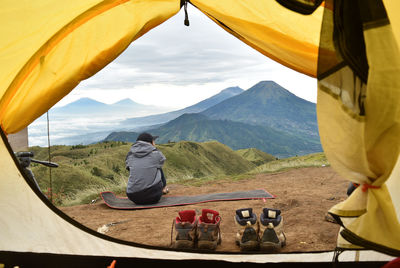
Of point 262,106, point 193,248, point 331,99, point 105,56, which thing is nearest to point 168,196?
point 193,248

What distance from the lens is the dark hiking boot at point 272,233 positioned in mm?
2250

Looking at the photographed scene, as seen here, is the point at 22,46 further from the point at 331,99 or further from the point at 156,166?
the point at 156,166

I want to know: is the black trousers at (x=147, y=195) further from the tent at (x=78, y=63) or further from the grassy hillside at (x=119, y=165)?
the tent at (x=78, y=63)

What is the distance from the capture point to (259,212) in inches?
133

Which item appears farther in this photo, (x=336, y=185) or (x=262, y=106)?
(x=262, y=106)

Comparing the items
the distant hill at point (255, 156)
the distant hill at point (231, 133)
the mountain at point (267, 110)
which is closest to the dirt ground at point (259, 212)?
the distant hill at point (255, 156)

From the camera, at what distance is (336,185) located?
447 centimetres

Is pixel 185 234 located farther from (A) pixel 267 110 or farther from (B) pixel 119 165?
(A) pixel 267 110

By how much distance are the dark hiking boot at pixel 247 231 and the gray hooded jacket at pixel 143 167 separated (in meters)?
1.58

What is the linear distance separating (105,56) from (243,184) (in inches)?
138

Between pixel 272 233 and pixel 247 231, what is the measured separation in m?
0.18

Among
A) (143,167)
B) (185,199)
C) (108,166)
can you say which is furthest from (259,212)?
(108,166)

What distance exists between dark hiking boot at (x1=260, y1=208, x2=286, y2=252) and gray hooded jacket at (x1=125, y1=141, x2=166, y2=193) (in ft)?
5.68

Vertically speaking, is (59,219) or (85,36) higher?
(85,36)
